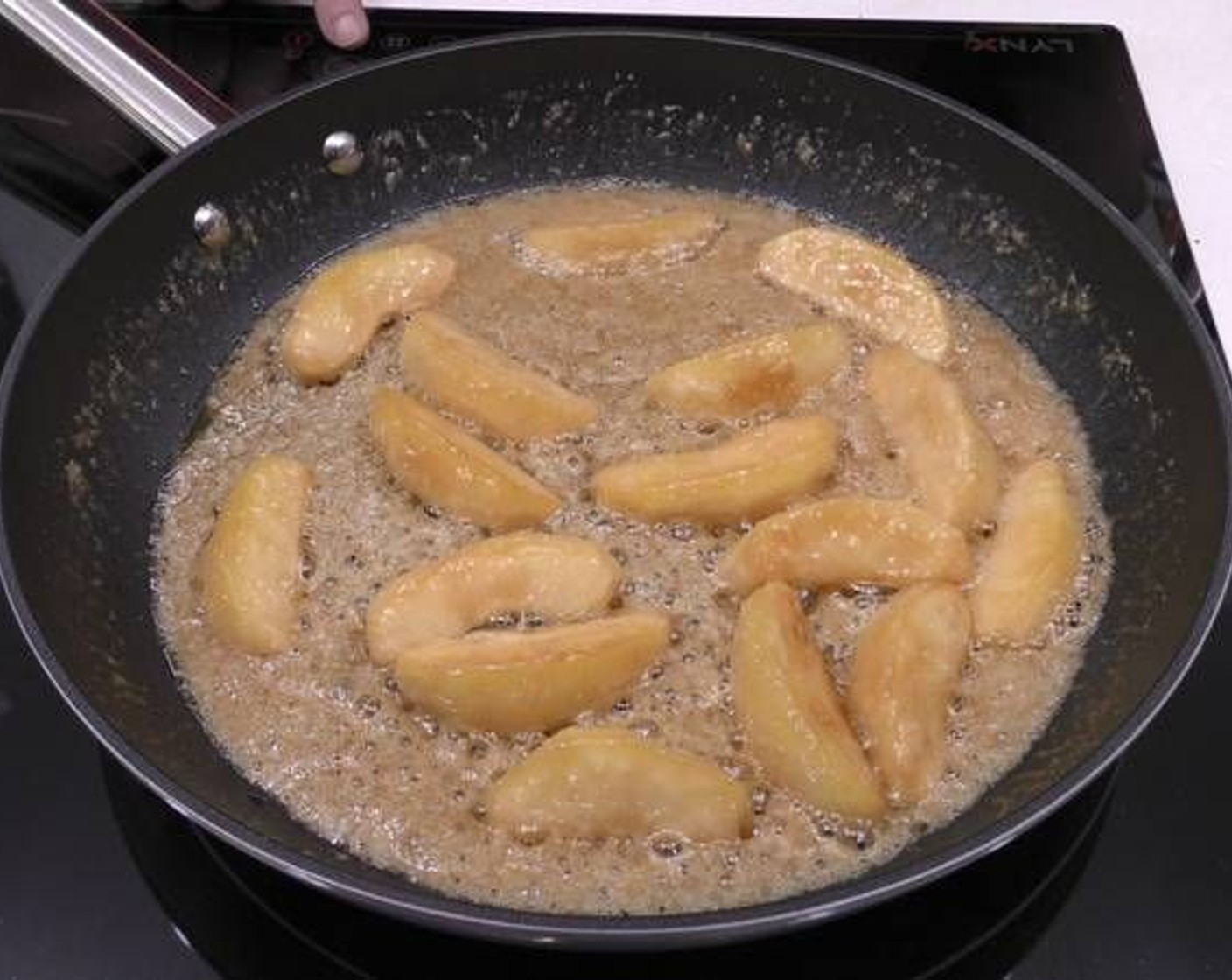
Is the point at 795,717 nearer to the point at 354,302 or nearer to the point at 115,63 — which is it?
the point at 354,302

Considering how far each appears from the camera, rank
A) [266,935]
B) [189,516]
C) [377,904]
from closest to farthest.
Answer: [377,904] → [266,935] → [189,516]

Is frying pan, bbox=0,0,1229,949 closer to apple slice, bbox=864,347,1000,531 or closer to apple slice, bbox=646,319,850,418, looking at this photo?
apple slice, bbox=864,347,1000,531

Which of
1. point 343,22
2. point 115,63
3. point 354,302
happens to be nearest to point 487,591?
point 354,302

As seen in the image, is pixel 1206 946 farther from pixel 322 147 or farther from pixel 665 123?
pixel 322 147

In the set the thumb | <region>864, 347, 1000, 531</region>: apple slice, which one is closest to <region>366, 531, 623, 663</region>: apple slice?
<region>864, 347, 1000, 531</region>: apple slice

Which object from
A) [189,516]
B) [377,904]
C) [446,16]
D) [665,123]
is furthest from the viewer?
[446,16]

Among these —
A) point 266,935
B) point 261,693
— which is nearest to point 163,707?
point 261,693

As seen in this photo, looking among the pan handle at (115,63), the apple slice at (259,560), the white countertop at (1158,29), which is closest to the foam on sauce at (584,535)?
the apple slice at (259,560)
